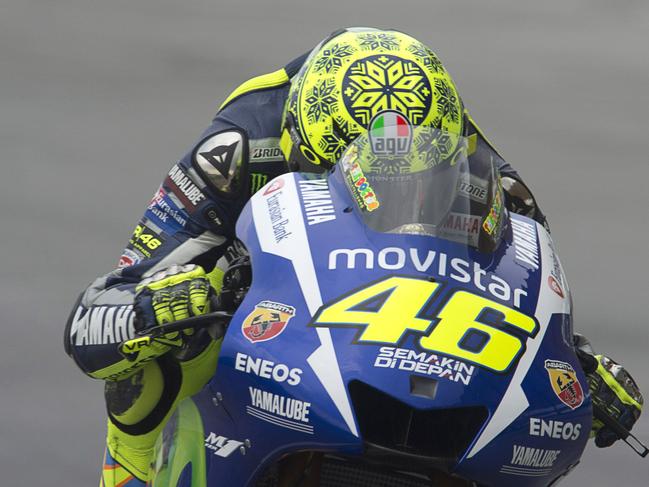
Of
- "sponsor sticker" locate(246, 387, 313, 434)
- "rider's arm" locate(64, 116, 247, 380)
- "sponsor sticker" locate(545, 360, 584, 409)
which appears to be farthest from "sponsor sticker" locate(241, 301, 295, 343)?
"rider's arm" locate(64, 116, 247, 380)

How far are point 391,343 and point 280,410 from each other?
282mm

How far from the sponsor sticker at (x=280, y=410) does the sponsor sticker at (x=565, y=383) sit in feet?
1.94

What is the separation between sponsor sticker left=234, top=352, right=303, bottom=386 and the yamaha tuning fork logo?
70 cm

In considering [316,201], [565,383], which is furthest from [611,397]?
[316,201]

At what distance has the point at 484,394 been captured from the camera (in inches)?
152

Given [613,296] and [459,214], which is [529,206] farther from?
[613,296]

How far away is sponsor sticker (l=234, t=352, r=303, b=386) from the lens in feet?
12.8

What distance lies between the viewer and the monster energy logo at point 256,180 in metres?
5.48

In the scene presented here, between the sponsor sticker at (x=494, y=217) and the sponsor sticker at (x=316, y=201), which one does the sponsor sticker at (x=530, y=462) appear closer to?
the sponsor sticker at (x=494, y=217)

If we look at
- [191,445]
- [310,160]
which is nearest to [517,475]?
[191,445]

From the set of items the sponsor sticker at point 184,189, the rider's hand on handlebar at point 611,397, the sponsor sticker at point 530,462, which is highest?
the sponsor sticker at point 184,189

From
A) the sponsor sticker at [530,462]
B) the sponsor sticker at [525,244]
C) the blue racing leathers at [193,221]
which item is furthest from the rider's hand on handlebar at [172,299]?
the sponsor sticker at [530,462]

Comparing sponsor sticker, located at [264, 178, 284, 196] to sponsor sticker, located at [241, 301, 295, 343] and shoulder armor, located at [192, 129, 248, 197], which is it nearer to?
sponsor sticker, located at [241, 301, 295, 343]

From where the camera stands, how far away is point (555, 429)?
4.04 m
